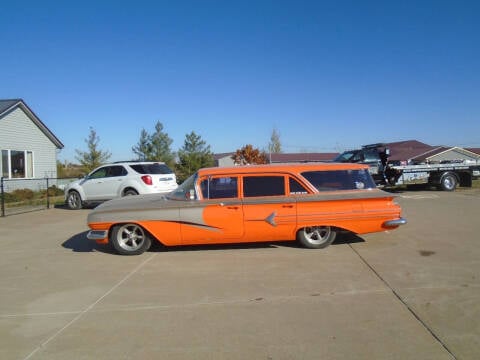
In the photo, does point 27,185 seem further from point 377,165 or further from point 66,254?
point 377,165

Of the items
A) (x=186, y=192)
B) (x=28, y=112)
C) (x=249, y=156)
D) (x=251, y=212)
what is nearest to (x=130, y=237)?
(x=186, y=192)

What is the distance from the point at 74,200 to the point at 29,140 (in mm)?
10923

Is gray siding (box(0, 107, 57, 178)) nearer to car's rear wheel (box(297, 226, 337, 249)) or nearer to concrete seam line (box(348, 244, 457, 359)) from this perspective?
car's rear wheel (box(297, 226, 337, 249))

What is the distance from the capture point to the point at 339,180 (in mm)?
7109

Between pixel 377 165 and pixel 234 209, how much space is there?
13.3m

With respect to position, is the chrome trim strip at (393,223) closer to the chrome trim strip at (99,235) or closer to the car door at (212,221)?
the car door at (212,221)

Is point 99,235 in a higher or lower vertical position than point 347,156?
lower

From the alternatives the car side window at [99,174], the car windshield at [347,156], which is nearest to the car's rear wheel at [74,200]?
the car side window at [99,174]

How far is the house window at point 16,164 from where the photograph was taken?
20.3m

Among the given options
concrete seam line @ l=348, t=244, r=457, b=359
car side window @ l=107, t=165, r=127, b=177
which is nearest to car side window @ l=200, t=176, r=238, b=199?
concrete seam line @ l=348, t=244, r=457, b=359

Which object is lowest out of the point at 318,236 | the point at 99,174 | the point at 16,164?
the point at 318,236

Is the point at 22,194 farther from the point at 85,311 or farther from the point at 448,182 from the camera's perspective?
the point at 448,182

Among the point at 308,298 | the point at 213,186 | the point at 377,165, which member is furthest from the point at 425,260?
the point at 377,165

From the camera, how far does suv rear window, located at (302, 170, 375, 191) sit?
7016 millimetres
